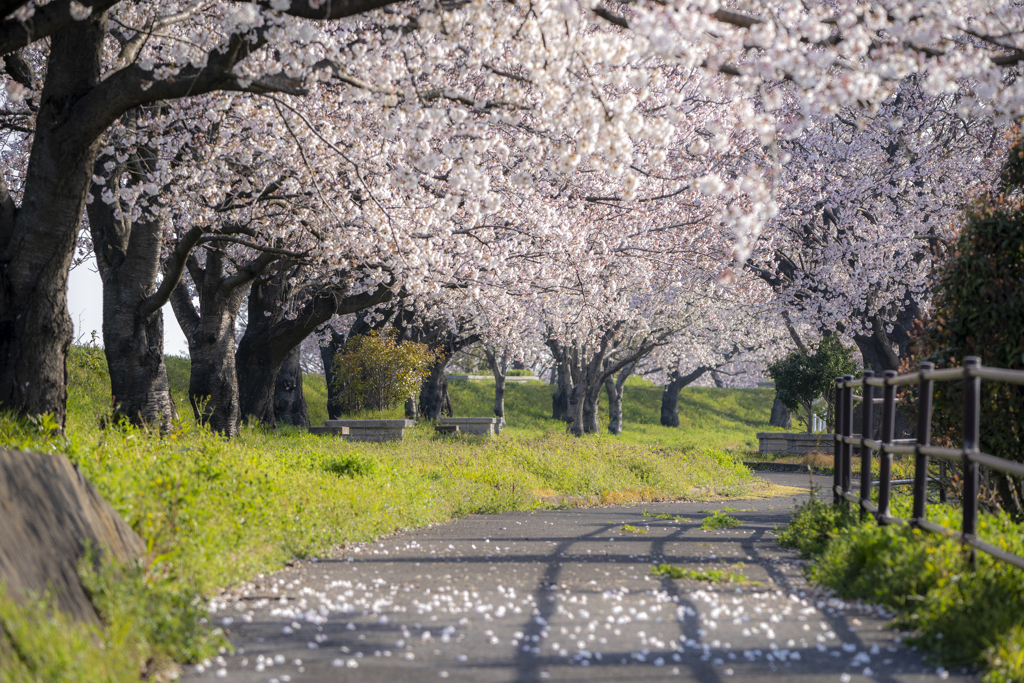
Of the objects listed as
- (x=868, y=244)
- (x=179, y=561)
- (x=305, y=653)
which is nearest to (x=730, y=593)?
(x=305, y=653)

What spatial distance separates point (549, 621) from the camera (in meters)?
5.40

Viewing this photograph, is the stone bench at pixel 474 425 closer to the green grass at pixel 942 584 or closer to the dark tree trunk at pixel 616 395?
the dark tree trunk at pixel 616 395

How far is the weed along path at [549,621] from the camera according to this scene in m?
4.41

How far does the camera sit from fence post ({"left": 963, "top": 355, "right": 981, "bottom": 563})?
538 cm

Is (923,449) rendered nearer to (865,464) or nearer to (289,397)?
(865,464)

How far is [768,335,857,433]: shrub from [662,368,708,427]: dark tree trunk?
18.4 m

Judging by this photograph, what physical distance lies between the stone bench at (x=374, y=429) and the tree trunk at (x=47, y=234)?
10213 mm

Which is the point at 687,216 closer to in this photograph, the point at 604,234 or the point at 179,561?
the point at 604,234

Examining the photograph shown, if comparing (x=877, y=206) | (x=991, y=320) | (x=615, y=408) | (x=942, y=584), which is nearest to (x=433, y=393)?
(x=615, y=408)

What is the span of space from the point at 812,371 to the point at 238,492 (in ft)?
71.6

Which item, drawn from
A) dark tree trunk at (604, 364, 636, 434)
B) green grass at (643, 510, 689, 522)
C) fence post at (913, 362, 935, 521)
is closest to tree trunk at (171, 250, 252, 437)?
green grass at (643, 510, 689, 522)

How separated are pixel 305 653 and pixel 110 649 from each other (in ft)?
3.31

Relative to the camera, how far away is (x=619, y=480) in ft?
52.6

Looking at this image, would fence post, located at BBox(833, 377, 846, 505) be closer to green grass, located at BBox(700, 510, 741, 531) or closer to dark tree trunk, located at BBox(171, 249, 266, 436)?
green grass, located at BBox(700, 510, 741, 531)
